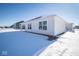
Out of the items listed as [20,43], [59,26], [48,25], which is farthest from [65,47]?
[20,43]

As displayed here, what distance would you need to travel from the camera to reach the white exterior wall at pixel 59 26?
3475mm

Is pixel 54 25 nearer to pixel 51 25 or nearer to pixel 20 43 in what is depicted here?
pixel 51 25

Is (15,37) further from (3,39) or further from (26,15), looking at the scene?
(26,15)

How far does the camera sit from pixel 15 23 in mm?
3461

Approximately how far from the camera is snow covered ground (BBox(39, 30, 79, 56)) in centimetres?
327

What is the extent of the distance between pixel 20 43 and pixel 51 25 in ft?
2.42

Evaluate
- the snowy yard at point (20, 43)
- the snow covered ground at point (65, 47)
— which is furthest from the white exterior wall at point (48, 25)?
the snow covered ground at point (65, 47)

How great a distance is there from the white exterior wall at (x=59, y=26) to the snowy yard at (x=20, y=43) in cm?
28

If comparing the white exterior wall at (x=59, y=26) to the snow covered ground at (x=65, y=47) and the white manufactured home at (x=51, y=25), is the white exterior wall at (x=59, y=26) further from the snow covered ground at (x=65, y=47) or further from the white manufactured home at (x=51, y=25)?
the snow covered ground at (x=65, y=47)

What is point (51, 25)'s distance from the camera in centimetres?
348

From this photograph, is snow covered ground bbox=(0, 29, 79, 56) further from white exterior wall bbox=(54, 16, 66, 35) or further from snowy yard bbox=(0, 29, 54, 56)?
white exterior wall bbox=(54, 16, 66, 35)

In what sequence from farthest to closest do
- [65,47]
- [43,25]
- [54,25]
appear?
[43,25] < [54,25] < [65,47]

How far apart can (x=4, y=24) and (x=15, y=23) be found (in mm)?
223

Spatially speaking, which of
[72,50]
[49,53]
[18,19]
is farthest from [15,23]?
[72,50]
